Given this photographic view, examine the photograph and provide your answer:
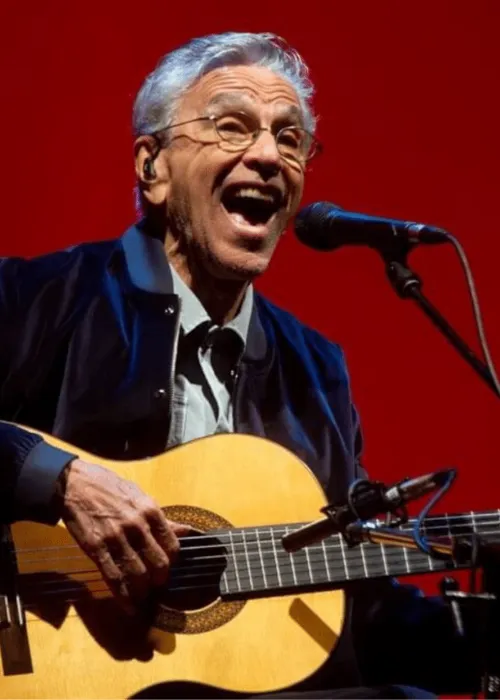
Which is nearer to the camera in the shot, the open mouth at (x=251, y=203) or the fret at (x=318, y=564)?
the fret at (x=318, y=564)

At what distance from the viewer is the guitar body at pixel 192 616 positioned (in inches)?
95.7

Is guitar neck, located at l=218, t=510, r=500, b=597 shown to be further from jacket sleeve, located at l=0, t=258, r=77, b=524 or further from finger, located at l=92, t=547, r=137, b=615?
jacket sleeve, located at l=0, t=258, r=77, b=524

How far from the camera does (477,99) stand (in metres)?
3.63

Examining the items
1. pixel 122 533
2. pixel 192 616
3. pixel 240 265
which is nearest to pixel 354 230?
pixel 240 265

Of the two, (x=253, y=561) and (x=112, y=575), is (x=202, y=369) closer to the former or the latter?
(x=253, y=561)

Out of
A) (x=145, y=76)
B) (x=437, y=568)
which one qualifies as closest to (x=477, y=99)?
(x=145, y=76)

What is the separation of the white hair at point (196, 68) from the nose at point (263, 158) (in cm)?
21

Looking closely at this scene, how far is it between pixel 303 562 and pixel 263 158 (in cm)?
90

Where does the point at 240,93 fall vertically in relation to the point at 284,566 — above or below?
above

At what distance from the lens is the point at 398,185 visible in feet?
11.8

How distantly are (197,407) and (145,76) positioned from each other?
1010 millimetres

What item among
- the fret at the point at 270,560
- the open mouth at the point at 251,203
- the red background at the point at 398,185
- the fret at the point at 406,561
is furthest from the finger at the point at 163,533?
the red background at the point at 398,185

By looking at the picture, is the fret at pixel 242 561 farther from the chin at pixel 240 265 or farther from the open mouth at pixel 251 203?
the open mouth at pixel 251 203

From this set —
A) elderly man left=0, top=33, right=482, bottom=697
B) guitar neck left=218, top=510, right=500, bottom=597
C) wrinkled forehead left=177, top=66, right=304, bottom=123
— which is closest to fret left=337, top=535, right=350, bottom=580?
guitar neck left=218, top=510, right=500, bottom=597
